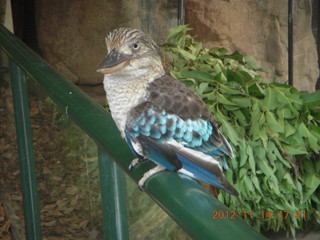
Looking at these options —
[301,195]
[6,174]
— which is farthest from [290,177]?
[6,174]

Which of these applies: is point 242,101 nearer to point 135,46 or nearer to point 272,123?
point 272,123

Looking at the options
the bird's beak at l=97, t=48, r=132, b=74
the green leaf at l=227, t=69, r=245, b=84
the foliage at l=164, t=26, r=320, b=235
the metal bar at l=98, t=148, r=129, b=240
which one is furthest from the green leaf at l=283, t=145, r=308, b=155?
the bird's beak at l=97, t=48, r=132, b=74

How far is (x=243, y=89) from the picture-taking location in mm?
1481

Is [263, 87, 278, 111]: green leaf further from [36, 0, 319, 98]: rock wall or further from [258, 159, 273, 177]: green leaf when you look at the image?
[36, 0, 319, 98]: rock wall

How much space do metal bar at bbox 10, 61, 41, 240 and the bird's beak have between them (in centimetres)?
57

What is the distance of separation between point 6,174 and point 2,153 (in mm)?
65

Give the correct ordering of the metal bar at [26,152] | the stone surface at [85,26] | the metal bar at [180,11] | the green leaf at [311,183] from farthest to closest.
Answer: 1. the metal bar at [180,11]
2. the stone surface at [85,26]
3. the green leaf at [311,183]
4. the metal bar at [26,152]

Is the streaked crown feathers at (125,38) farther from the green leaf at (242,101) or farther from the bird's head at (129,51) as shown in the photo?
the green leaf at (242,101)

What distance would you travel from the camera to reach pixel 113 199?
693 millimetres

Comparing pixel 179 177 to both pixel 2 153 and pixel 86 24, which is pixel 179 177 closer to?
pixel 2 153

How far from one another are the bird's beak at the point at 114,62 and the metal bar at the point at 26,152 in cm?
57

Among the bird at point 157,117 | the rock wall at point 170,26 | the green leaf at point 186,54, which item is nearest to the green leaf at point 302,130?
the green leaf at point 186,54

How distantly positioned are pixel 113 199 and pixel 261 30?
1.90 meters

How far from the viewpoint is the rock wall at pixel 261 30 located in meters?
2.25
